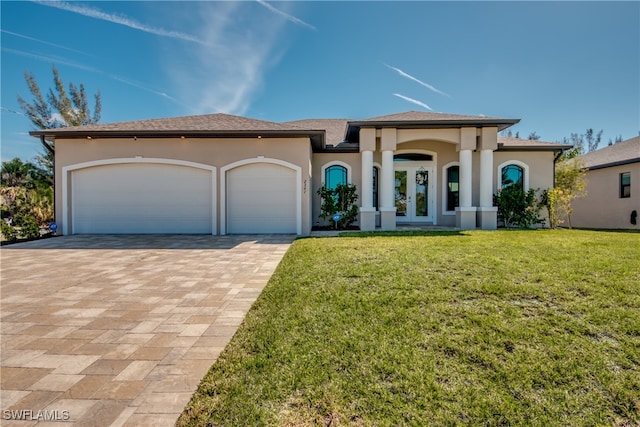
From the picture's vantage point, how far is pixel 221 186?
405 inches

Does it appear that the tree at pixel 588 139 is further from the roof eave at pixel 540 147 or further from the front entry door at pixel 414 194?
the front entry door at pixel 414 194

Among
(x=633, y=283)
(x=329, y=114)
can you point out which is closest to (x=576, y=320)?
(x=633, y=283)

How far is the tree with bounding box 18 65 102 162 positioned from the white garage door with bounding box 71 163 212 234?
536 inches

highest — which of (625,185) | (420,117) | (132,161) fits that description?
(420,117)

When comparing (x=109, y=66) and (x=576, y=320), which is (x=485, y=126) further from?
(x=109, y=66)

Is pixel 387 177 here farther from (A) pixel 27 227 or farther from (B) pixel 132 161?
(A) pixel 27 227

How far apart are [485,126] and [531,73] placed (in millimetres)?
5273

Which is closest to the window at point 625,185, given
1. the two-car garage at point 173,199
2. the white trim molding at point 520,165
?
the white trim molding at point 520,165

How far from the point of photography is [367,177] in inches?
423

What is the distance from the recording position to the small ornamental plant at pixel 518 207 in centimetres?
1131

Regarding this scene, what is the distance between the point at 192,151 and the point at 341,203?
5.82 metres

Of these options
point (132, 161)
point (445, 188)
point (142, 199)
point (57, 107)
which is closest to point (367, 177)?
point (445, 188)

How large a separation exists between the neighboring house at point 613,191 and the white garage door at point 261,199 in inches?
596

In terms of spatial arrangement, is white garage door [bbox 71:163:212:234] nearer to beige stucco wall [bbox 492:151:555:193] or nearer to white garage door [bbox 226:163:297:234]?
white garage door [bbox 226:163:297:234]
